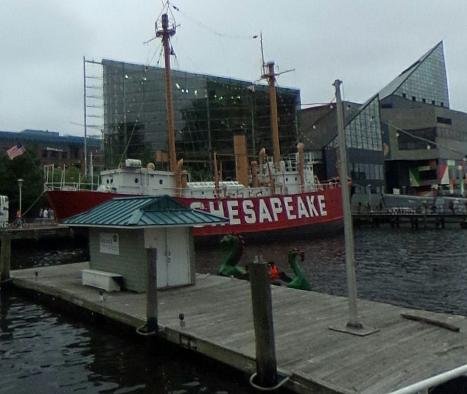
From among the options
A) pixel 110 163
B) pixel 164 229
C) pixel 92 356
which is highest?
pixel 110 163

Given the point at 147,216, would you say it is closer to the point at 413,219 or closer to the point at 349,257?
the point at 349,257

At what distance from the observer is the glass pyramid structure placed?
112000mm

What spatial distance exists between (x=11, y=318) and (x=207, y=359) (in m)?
7.94

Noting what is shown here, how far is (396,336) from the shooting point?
9.65 meters

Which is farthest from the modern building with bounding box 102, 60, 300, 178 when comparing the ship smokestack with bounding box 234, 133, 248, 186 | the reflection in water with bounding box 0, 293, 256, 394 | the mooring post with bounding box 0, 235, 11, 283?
the reflection in water with bounding box 0, 293, 256, 394

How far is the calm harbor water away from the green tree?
36.3 m

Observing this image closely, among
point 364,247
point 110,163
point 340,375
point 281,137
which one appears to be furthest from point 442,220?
point 340,375

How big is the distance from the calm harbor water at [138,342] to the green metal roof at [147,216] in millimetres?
2889

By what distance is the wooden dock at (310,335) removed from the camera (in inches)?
307

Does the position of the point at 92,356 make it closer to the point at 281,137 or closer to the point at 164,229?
the point at 164,229

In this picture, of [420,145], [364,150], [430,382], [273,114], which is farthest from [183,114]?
[430,382]

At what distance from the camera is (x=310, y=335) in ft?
32.6

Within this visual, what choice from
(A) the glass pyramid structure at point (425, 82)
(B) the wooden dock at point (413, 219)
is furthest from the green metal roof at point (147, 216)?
(A) the glass pyramid structure at point (425, 82)

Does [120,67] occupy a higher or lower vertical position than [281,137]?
higher
